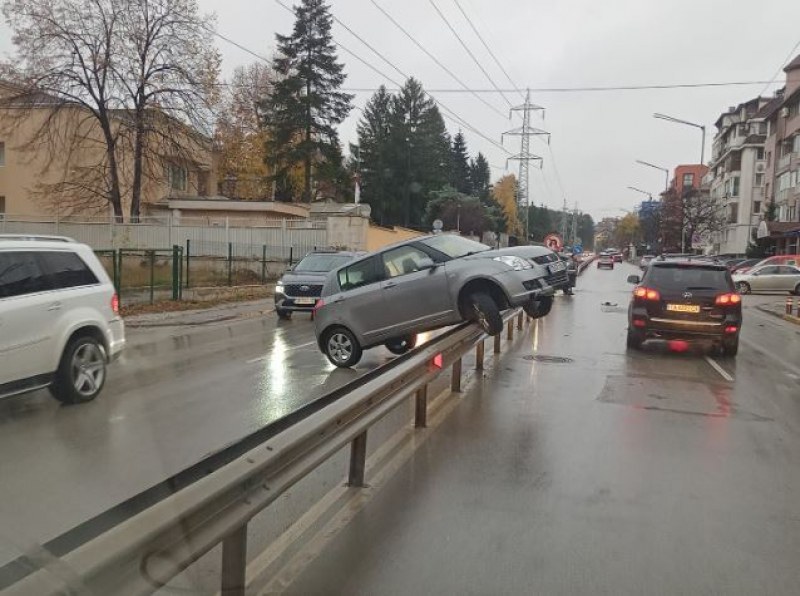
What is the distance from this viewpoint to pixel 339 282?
10711mm

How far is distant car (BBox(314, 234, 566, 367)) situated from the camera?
9.59 m

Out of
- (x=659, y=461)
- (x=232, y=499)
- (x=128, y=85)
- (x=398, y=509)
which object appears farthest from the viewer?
(x=128, y=85)

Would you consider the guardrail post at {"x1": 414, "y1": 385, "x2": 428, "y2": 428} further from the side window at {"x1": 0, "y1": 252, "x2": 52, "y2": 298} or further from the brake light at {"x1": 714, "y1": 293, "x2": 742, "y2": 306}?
the brake light at {"x1": 714, "y1": 293, "x2": 742, "y2": 306}

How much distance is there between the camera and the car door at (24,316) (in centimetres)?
689

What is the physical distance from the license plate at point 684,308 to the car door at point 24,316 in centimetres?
922

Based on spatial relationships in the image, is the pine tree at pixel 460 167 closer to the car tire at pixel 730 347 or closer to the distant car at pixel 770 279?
the distant car at pixel 770 279

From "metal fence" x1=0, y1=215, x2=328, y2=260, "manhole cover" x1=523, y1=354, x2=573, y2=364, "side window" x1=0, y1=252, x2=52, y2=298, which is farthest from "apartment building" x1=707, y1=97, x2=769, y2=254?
"side window" x1=0, y1=252, x2=52, y2=298

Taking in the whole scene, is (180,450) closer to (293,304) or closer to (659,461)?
(659,461)

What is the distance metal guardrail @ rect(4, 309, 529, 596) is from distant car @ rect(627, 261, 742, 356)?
26.3 ft

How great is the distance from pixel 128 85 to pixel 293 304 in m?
22.2

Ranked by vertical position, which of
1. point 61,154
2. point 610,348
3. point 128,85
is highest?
point 128,85

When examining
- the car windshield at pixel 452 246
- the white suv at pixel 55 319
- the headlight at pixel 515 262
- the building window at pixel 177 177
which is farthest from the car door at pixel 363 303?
the building window at pixel 177 177

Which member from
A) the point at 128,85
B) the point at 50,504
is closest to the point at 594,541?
the point at 50,504

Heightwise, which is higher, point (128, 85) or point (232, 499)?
point (128, 85)
